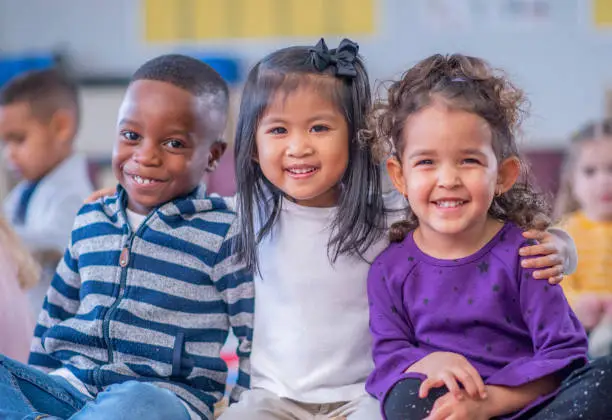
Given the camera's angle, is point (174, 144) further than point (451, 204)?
Yes

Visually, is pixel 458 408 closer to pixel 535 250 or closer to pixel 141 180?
pixel 535 250

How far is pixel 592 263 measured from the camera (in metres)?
2.30

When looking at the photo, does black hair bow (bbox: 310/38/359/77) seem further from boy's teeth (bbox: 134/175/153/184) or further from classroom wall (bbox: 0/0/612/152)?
classroom wall (bbox: 0/0/612/152)

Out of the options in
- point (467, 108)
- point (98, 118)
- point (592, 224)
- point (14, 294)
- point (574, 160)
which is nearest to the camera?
point (467, 108)

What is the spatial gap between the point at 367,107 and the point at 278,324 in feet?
1.25

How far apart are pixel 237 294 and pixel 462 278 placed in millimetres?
377

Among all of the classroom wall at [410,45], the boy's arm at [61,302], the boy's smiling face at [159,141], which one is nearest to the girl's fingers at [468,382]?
the boy's smiling face at [159,141]

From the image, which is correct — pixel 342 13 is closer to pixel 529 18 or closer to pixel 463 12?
pixel 463 12

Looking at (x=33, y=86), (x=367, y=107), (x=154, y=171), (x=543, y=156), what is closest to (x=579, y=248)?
(x=367, y=107)

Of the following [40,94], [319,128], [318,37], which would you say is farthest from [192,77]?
[318,37]

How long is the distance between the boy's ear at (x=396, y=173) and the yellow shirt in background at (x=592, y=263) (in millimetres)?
1094

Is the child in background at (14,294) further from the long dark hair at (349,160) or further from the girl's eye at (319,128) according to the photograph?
the girl's eye at (319,128)

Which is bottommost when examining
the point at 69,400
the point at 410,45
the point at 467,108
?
the point at 69,400

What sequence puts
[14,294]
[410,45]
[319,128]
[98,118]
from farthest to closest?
[98,118], [410,45], [14,294], [319,128]
